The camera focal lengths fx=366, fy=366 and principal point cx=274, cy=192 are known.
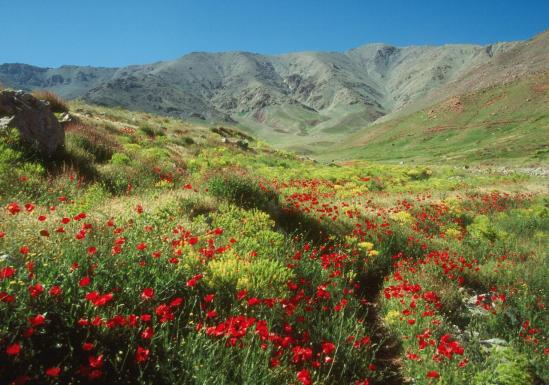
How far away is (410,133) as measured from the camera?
250 feet

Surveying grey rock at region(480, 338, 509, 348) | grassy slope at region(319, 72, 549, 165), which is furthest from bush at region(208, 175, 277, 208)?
grassy slope at region(319, 72, 549, 165)

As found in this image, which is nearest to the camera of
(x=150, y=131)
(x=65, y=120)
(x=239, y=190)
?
(x=239, y=190)

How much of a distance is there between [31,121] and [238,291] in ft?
30.1

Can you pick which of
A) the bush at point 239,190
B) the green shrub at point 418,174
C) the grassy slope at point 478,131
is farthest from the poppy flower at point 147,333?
the grassy slope at point 478,131

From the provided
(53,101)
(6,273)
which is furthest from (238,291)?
(53,101)

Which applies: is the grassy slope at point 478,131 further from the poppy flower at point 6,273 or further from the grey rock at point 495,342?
the poppy flower at point 6,273

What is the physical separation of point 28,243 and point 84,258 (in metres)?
0.72

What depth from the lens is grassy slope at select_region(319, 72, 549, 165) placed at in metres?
46.3

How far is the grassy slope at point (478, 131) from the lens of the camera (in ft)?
152

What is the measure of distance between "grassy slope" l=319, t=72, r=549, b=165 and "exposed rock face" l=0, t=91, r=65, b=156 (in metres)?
41.9

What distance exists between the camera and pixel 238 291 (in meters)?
4.54

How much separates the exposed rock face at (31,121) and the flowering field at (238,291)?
1.86ft

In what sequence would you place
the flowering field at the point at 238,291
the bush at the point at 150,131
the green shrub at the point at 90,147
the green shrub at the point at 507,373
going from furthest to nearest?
the bush at the point at 150,131 → the green shrub at the point at 90,147 → the green shrub at the point at 507,373 → the flowering field at the point at 238,291

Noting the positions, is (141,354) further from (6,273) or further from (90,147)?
(90,147)
